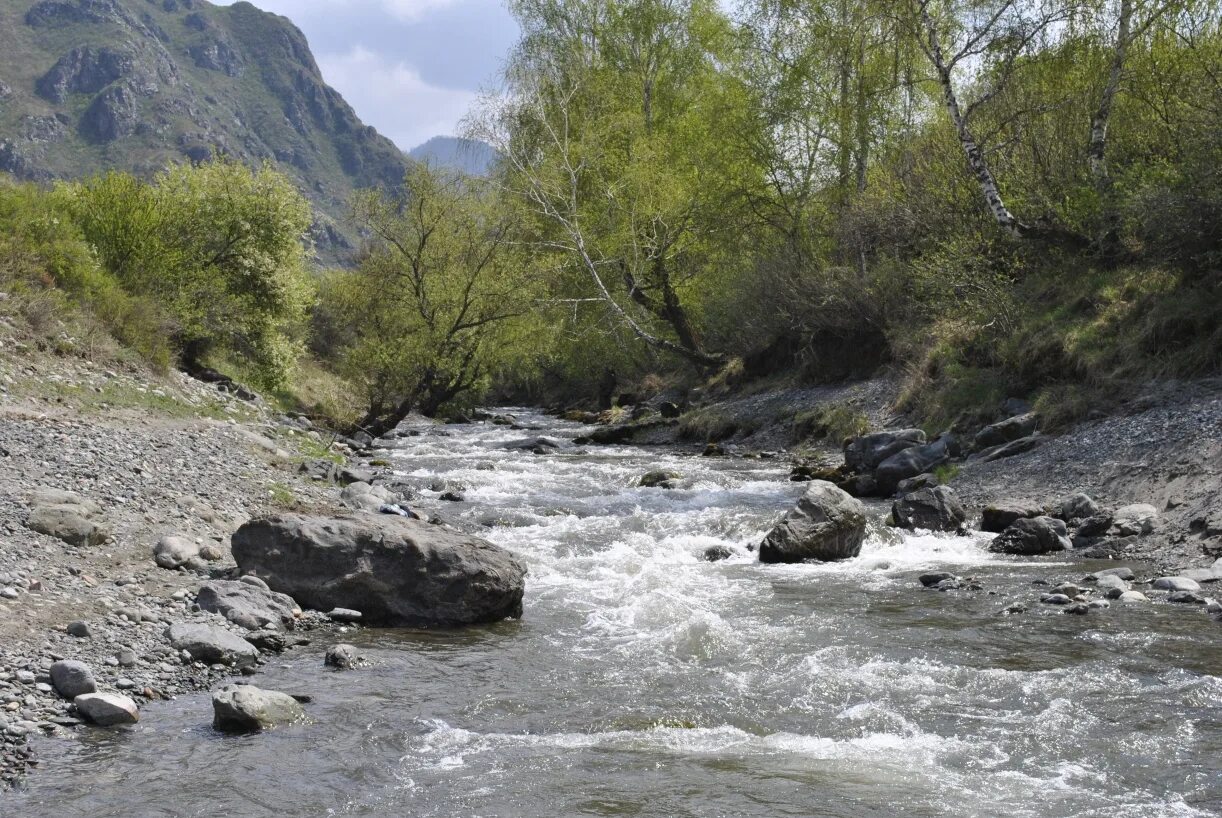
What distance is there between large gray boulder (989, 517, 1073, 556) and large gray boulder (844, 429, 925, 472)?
19.1 feet

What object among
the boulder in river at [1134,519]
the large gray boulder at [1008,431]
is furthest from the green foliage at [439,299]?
the boulder in river at [1134,519]

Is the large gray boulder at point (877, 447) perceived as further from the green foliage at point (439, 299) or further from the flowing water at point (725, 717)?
the green foliage at point (439, 299)

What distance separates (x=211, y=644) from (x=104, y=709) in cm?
150

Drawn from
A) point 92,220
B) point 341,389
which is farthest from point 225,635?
point 341,389

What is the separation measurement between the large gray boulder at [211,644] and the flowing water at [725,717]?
39 cm

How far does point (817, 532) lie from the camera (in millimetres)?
13891

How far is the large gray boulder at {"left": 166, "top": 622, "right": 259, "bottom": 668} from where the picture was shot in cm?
846

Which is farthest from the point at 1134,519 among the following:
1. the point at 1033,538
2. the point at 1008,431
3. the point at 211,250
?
the point at 211,250

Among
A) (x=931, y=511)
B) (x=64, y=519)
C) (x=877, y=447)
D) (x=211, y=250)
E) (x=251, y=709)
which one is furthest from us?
(x=211, y=250)

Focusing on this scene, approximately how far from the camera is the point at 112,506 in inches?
464

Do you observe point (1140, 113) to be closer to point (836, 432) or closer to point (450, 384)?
point (836, 432)

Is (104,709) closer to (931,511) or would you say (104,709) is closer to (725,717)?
(725,717)

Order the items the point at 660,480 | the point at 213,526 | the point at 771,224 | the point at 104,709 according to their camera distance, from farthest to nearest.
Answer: the point at 771,224, the point at 660,480, the point at 213,526, the point at 104,709

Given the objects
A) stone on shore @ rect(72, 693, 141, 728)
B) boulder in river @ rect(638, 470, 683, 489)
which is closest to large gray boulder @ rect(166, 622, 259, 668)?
stone on shore @ rect(72, 693, 141, 728)
